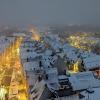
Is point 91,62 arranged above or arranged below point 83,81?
above

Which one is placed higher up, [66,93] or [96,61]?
[96,61]

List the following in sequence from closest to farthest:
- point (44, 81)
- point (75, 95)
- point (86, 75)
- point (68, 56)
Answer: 1. point (75, 95)
2. point (44, 81)
3. point (86, 75)
4. point (68, 56)

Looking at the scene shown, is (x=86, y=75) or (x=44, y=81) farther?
(x=86, y=75)

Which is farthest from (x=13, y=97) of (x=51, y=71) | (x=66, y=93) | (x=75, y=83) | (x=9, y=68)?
(x=9, y=68)

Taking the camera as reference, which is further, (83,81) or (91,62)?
(91,62)

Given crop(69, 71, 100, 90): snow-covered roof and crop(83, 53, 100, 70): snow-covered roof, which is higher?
crop(83, 53, 100, 70): snow-covered roof

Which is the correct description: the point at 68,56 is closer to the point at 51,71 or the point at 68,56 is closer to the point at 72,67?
the point at 72,67

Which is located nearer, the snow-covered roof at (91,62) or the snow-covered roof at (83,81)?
the snow-covered roof at (83,81)

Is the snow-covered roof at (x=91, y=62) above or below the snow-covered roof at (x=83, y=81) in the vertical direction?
above

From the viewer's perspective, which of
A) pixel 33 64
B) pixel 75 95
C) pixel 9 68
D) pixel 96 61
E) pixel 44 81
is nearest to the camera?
pixel 75 95

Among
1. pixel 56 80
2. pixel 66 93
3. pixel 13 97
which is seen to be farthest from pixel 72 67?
pixel 66 93

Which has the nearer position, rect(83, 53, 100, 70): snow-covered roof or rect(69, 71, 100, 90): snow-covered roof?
rect(69, 71, 100, 90): snow-covered roof
